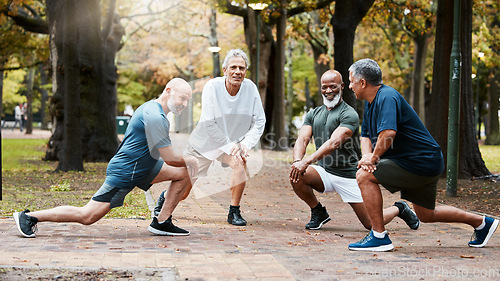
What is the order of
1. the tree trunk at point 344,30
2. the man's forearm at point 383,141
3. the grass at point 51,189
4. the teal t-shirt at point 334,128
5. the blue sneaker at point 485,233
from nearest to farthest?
the man's forearm at point 383,141, the blue sneaker at point 485,233, the teal t-shirt at point 334,128, the grass at point 51,189, the tree trunk at point 344,30

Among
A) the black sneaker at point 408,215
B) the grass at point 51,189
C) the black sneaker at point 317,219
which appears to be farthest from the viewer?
the grass at point 51,189

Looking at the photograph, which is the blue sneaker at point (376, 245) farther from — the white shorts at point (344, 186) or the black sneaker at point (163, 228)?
the black sneaker at point (163, 228)

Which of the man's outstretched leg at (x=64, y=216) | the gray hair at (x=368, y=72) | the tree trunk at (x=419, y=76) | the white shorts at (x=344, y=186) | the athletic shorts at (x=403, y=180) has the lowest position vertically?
the man's outstretched leg at (x=64, y=216)

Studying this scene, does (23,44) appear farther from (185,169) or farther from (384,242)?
(384,242)

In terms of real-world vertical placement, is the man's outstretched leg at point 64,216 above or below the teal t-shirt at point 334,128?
below

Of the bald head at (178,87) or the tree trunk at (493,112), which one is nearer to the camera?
the bald head at (178,87)

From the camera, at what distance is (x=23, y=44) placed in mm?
28016

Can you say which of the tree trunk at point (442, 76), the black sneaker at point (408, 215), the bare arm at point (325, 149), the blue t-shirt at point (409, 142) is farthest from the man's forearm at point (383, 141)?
the tree trunk at point (442, 76)

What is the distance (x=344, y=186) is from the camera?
23.1 feet

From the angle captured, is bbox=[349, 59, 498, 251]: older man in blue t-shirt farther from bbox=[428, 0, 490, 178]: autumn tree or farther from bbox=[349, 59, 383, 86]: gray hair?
bbox=[428, 0, 490, 178]: autumn tree

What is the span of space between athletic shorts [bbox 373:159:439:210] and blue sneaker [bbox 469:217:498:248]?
2.08 ft

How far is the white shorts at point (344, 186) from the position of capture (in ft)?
23.0

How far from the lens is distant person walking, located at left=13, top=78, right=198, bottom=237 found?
6.24 meters

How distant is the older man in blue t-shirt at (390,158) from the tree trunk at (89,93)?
1343 centimetres
